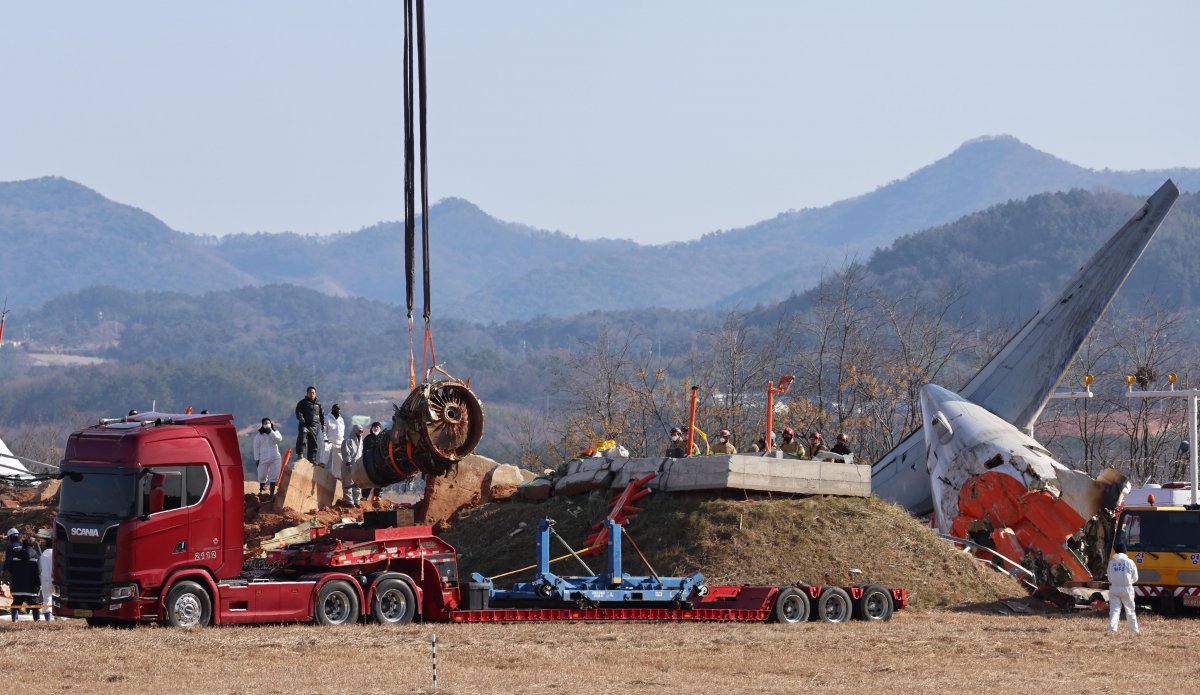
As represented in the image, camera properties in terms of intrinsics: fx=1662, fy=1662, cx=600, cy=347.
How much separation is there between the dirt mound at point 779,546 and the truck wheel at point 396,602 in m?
4.98

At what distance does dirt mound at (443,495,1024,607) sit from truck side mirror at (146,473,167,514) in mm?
7761

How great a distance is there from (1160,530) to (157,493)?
16.6m

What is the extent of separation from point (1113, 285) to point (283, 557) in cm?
2716

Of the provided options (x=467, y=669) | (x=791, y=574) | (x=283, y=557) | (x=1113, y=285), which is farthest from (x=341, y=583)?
(x=1113, y=285)

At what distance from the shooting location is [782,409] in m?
65.8

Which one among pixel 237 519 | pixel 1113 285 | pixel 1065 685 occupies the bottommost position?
pixel 1065 685

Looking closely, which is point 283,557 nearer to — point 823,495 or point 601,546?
point 601,546

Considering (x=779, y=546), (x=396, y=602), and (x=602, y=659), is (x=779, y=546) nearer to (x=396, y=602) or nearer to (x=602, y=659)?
(x=396, y=602)

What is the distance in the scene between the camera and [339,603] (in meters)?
23.9

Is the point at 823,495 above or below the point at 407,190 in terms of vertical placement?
below

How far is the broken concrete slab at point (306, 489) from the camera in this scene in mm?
36156

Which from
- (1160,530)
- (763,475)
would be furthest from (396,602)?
(1160,530)

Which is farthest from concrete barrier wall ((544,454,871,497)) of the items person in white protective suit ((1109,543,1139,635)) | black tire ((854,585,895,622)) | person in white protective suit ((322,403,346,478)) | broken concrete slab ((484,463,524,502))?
person in white protective suit ((322,403,346,478))

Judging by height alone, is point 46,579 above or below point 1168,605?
above
